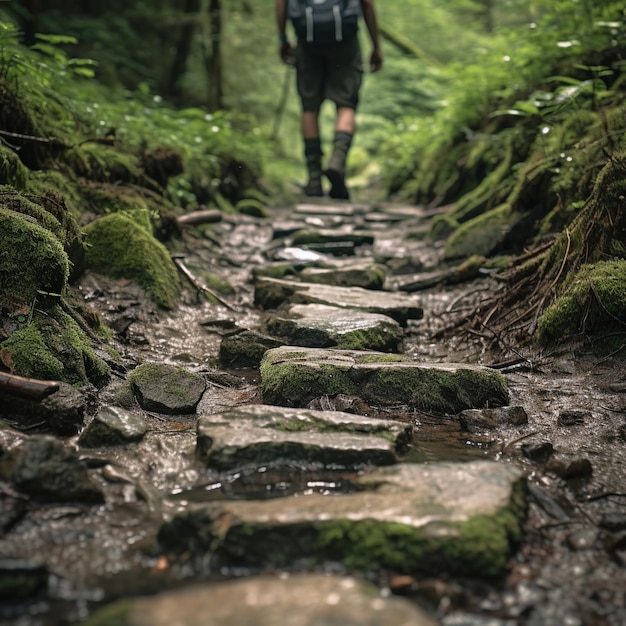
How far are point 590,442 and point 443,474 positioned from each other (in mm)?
836

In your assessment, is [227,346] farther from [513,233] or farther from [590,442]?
[513,233]

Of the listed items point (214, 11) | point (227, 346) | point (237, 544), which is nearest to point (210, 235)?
point (227, 346)

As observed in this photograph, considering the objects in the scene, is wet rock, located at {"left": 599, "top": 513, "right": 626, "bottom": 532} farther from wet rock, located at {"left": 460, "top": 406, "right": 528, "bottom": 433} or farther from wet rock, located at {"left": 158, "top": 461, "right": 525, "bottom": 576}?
wet rock, located at {"left": 460, "top": 406, "right": 528, "bottom": 433}

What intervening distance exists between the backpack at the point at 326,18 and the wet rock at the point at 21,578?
281 inches

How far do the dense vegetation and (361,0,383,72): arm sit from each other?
115 centimetres

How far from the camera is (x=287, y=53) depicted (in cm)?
802

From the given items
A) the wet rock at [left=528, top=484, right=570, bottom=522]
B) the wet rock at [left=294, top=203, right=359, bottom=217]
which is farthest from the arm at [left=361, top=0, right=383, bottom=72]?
the wet rock at [left=528, top=484, right=570, bottom=522]

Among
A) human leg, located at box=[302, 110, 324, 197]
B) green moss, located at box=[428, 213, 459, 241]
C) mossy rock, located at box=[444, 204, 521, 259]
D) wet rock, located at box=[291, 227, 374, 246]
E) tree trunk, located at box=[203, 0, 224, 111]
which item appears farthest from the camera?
tree trunk, located at box=[203, 0, 224, 111]

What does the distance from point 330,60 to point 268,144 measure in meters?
2.07

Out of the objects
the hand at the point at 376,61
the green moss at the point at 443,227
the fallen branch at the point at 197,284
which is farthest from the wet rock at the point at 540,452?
the hand at the point at 376,61

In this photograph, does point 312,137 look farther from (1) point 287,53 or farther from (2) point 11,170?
(2) point 11,170

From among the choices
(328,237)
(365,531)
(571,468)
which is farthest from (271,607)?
(328,237)

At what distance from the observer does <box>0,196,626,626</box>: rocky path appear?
1.40m

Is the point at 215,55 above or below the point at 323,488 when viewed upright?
above
